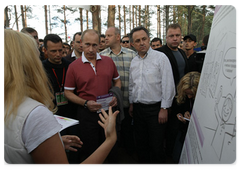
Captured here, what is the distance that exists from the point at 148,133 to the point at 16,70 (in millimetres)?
2037

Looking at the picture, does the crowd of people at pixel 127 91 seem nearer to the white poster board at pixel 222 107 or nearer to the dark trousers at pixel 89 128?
the dark trousers at pixel 89 128

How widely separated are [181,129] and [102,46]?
3241mm

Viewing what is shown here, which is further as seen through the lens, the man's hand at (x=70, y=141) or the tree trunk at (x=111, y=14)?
the tree trunk at (x=111, y=14)

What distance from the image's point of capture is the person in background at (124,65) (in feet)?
8.87

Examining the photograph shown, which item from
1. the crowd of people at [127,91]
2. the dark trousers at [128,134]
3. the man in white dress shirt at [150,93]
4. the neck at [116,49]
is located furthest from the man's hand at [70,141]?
the neck at [116,49]

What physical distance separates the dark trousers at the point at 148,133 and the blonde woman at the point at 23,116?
5.30 ft

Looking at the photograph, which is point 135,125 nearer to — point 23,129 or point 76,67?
point 76,67

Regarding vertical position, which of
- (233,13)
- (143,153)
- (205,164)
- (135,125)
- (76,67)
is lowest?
(143,153)

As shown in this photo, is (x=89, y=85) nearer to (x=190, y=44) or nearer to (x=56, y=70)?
(x=56, y=70)

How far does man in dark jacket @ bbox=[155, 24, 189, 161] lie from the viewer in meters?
2.47

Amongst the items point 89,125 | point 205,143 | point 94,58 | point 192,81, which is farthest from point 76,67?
point 205,143

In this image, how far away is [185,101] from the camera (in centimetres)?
213

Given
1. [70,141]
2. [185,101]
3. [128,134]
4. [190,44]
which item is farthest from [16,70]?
[190,44]

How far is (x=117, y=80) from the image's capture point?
8.08 ft
